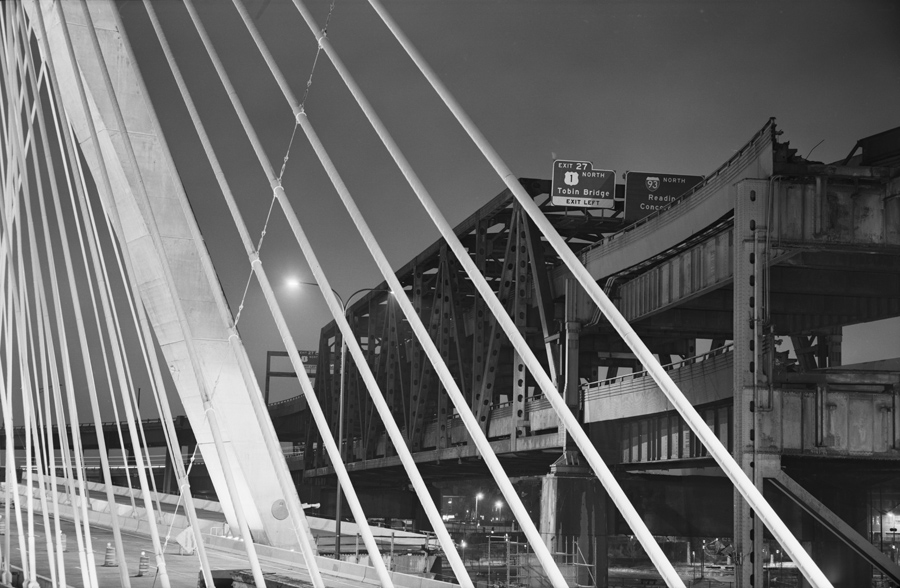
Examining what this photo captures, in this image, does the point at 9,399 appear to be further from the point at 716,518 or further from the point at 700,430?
the point at 716,518

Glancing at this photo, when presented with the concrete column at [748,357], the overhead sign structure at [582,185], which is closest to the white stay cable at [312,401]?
the concrete column at [748,357]

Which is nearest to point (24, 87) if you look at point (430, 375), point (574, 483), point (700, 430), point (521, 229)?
point (700, 430)

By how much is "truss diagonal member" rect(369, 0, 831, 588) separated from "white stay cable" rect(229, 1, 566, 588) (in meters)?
1.08

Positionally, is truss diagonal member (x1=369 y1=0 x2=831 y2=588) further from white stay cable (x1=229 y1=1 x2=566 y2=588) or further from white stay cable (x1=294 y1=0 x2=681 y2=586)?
white stay cable (x1=229 y1=1 x2=566 y2=588)

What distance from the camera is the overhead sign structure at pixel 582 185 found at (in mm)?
51094

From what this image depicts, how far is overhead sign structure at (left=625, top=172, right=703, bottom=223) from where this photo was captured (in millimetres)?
54750

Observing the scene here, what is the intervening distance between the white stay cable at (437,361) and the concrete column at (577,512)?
27750 millimetres

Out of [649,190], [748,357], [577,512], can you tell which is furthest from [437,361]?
[649,190]

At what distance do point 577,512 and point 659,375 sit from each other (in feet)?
104

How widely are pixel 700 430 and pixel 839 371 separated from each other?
1984cm

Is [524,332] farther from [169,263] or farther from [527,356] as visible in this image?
[527,356]

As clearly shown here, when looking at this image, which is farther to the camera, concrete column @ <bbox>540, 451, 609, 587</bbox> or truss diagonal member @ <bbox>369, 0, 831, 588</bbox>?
concrete column @ <bbox>540, 451, 609, 587</bbox>

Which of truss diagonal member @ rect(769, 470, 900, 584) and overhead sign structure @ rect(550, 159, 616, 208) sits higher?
overhead sign structure @ rect(550, 159, 616, 208)

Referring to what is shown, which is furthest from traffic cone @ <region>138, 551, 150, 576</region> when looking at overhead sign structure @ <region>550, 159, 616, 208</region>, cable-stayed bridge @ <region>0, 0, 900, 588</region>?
overhead sign structure @ <region>550, 159, 616, 208</region>
